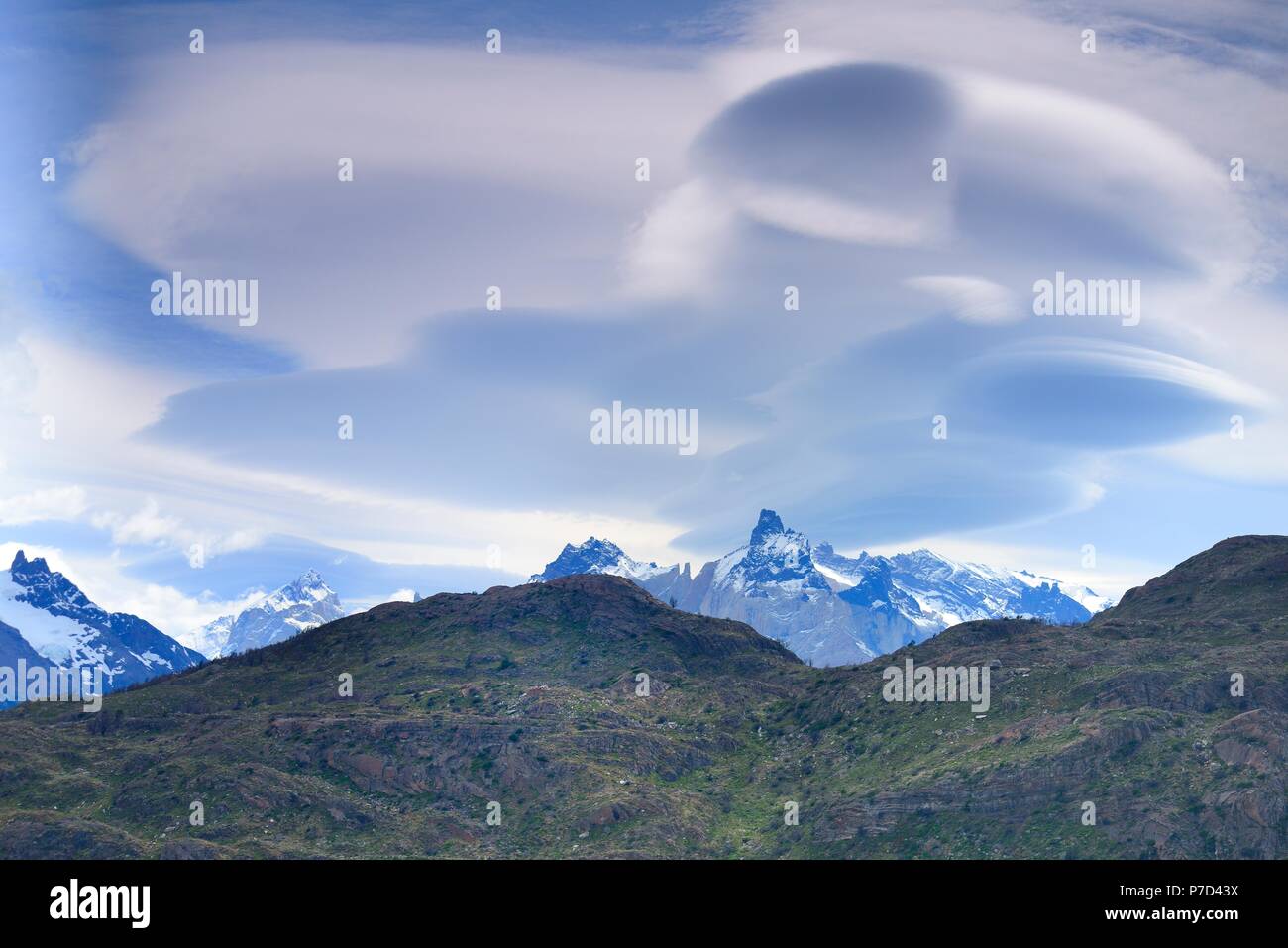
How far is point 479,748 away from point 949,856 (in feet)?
247

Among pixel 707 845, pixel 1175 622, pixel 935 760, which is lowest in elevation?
pixel 707 845

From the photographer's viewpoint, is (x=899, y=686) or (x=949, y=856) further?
(x=899, y=686)

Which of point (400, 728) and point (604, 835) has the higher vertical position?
point (400, 728)

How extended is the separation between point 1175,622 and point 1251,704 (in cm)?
3892

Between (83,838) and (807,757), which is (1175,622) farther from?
(83,838)

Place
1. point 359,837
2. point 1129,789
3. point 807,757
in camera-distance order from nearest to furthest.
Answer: point 1129,789, point 359,837, point 807,757

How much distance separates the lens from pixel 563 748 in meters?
189

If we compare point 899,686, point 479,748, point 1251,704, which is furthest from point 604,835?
point 1251,704

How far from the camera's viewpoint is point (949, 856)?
487 ft
